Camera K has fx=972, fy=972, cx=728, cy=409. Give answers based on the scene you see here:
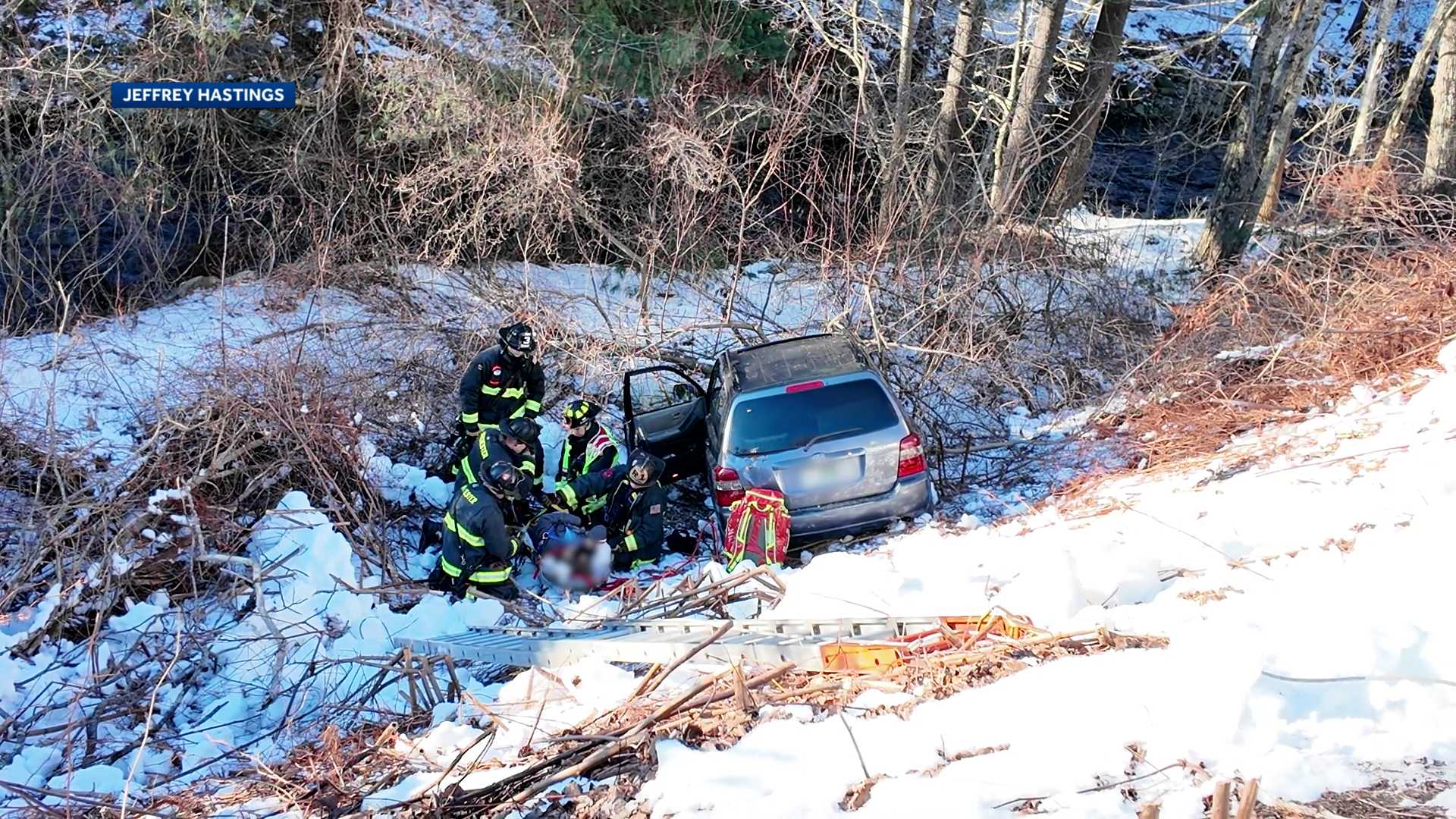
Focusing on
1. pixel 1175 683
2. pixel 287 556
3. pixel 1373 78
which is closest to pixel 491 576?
pixel 287 556

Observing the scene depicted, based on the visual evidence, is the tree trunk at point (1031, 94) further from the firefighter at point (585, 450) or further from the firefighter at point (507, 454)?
the firefighter at point (507, 454)

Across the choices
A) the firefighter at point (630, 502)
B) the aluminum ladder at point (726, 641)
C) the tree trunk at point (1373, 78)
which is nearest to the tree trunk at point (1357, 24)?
the tree trunk at point (1373, 78)

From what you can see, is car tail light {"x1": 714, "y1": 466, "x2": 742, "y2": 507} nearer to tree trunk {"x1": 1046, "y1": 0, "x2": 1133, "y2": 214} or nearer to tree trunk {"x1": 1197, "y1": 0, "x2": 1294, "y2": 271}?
tree trunk {"x1": 1046, "y1": 0, "x2": 1133, "y2": 214}

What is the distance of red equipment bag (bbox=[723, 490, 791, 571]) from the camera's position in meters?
6.66

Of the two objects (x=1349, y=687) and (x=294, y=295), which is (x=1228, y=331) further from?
(x=294, y=295)

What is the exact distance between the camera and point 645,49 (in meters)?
12.5

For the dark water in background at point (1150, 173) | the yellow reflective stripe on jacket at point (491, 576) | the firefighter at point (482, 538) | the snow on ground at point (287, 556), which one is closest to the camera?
the snow on ground at point (287, 556)

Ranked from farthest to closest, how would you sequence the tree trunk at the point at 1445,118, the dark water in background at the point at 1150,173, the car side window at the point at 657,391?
the dark water in background at the point at 1150,173 → the tree trunk at the point at 1445,118 → the car side window at the point at 657,391

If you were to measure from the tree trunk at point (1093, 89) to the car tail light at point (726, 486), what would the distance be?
8386 millimetres

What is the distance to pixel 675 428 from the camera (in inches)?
347

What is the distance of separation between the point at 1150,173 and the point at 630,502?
52.0 feet

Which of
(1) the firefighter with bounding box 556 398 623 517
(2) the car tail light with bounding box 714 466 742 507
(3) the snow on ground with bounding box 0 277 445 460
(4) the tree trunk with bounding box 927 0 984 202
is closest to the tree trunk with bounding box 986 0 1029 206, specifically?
(4) the tree trunk with bounding box 927 0 984 202

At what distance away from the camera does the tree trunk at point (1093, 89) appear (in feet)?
44.5

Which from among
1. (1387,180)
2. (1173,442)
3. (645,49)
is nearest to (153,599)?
(1173,442)
